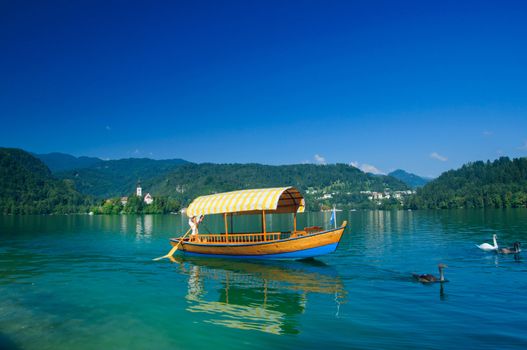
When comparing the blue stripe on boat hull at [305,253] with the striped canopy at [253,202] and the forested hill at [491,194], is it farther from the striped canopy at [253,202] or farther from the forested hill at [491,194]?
the forested hill at [491,194]

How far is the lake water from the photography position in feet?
43.3

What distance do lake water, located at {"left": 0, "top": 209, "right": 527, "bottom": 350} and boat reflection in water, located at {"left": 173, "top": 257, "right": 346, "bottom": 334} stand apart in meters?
0.06

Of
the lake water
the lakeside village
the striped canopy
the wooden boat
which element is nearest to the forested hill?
the lakeside village

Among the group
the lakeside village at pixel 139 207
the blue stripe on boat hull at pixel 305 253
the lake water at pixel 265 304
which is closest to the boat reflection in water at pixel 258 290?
the lake water at pixel 265 304

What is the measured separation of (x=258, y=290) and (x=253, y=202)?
9496mm

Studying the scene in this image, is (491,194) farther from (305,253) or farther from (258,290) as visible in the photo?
(258,290)

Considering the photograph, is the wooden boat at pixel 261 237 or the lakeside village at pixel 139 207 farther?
the lakeside village at pixel 139 207

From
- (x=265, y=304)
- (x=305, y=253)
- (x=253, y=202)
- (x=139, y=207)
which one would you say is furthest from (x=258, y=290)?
(x=139, y=207)

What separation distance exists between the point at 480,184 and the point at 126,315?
8357 inches

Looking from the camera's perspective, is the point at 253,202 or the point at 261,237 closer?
the point at 253,202

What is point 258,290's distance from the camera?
20453 millimetres

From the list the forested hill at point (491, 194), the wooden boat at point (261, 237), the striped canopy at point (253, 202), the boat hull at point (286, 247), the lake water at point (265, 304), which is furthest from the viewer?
the forested hill at point (491, 194)

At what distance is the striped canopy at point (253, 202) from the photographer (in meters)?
28.4

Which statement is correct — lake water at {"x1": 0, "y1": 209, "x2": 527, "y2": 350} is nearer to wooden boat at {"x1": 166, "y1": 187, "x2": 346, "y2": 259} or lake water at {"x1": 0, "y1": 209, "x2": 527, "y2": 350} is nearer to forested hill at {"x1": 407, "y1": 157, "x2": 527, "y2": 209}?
wooden boat at {"x1": 166, "y1": 187, "x2": 346, "y2": 259}
